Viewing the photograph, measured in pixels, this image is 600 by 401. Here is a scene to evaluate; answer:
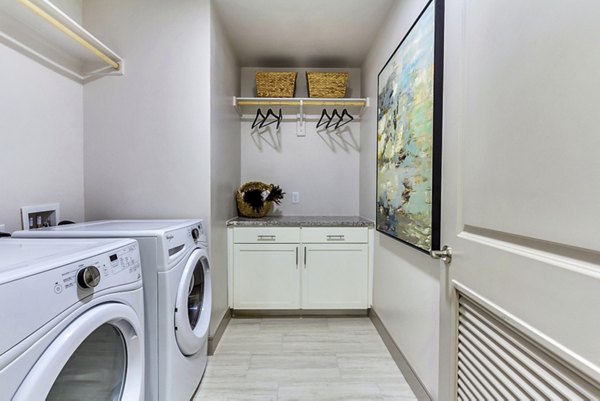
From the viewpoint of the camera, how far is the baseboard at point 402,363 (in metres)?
1.44

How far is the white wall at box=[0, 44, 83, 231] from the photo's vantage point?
54.8 inches

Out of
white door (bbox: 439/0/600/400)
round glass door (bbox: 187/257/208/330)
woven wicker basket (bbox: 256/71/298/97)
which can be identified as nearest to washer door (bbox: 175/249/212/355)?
round glass door (bbox: 187/257/208/330)

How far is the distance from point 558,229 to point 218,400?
1636 millimetres

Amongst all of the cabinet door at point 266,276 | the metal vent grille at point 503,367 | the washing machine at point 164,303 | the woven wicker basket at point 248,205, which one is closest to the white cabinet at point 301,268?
the cabinet door at point 266,276

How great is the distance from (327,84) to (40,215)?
223 cm

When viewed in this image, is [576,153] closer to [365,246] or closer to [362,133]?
[365,246]

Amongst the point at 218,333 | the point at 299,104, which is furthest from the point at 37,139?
the point at 299,104

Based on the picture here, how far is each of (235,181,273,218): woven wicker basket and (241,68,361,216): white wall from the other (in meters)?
0.24

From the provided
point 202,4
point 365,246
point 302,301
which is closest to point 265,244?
point 302,301

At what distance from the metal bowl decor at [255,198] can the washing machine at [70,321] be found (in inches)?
60.7

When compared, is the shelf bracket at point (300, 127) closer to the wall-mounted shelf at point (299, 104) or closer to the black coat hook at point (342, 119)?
the wall-mounted shelf at point (299, 104)

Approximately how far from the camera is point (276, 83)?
2611mm

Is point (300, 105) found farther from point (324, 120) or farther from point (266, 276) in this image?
point (266, 276)

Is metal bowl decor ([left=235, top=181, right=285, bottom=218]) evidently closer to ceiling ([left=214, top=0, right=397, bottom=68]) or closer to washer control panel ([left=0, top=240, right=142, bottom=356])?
ceiling ([left=214, top=0, right=397, bottom=68])
